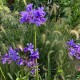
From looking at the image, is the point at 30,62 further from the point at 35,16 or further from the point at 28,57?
the point at 35,16

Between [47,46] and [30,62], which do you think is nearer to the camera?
[30,62]

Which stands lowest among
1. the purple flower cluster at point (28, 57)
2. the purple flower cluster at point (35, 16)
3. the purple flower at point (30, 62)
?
the purple flower at point (30, 62)

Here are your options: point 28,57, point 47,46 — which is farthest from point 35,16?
point 47,46

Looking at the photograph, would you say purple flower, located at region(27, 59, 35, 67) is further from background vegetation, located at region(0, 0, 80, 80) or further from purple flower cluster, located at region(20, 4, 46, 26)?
purple flower cluster, located at region(20, 4, 46, 26)

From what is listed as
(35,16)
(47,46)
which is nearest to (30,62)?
(35,16)

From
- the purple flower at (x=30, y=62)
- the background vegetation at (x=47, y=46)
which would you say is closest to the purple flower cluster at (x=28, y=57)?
the purple flower at (x=30, y=62)

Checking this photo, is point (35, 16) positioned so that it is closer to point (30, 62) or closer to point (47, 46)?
point (30, 62)

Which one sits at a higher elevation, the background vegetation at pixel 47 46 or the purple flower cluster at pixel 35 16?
the purple flower cluster at pixel 35 16

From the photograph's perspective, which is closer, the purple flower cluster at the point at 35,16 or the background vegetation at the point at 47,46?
the purple flower cluster at the point at 35,16

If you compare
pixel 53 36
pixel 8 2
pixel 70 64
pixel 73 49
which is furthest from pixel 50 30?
pixel 8 2

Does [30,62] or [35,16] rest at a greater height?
[35,16]

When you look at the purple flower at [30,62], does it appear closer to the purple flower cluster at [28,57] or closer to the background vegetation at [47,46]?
the purple flower cluster at [28,57]

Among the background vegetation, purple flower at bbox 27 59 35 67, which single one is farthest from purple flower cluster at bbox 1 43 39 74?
the background vegetation

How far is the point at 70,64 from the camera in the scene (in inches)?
127
